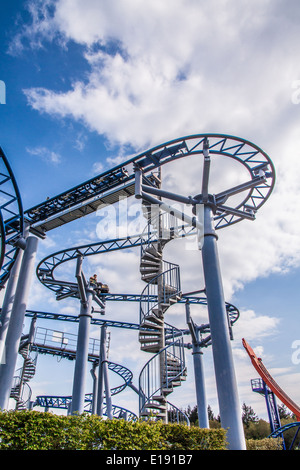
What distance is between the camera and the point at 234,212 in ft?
40.4

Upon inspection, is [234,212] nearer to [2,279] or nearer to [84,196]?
[84,196]

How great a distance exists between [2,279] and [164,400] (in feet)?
33.7

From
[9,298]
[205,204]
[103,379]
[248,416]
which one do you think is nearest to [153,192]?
[205,204]

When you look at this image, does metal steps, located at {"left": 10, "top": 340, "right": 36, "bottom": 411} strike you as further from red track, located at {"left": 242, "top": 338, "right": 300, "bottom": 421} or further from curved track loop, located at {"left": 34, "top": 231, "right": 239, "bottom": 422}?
red track, located at {"left": 242, "top": 338, "right": 300, "bottom": 421}

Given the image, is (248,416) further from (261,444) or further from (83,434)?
(83,434)

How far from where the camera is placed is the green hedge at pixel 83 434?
18.5ft

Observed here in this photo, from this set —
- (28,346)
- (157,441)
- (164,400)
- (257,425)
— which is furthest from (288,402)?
(157,441)

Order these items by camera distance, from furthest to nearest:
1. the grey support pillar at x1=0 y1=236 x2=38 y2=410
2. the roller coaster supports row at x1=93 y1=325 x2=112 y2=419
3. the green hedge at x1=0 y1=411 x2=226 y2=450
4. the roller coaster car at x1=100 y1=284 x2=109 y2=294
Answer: the roller coaster supports row at x1=93 y1=325 x2=112 y2=419, the roller coaster car at x1=100 y1=284 x2=109 y2=294, the grey support pillar at x1=0 y1=236 x2=38 y2=410, the green hedge at x1=0 y1=411 x2=226 y2=450

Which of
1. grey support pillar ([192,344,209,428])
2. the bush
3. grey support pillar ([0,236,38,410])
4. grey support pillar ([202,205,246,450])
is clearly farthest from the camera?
grey support pillar ([192,344,209,428])

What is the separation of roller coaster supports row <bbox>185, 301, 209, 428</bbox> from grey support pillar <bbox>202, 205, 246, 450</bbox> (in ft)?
36.7

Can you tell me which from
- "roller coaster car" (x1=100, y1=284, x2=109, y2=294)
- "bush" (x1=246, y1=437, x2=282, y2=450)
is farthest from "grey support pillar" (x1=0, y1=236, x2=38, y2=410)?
"bush" (x1=246, y1=437, x2=282, y2=450)

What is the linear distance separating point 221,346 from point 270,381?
66.1ft

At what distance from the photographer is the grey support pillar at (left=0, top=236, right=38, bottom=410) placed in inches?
461

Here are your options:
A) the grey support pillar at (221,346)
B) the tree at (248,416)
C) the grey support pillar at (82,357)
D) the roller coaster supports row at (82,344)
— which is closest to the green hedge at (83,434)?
the grey support pillar at (221,346)
